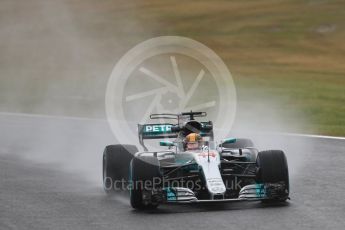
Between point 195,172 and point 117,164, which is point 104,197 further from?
point 195,172

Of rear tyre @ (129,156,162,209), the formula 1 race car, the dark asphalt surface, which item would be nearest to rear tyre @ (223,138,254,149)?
the dark asphalt surface

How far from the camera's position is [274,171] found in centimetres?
1001

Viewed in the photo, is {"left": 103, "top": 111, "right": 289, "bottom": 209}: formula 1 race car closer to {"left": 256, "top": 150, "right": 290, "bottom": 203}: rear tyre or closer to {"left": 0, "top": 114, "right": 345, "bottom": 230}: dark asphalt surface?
{"left": 256, "top": 150, "right": 290, "bottom": 203}: rear tyre

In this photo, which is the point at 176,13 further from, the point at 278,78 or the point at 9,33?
the point at 278,78

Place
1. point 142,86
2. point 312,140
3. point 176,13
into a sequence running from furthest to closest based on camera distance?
point 176,13 < point 142,86 < point 312,140

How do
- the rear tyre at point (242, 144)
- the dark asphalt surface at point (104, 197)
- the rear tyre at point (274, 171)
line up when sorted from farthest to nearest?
the rear tyre at point (242, 144) → the rear tyre at point (274, 171) → the dark asphalt surface at point (104, 197)

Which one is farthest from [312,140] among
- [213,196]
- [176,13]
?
[176,13]

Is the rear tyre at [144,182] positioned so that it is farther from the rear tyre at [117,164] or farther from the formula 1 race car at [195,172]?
the rear tyre at [117,164]

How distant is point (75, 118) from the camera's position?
69.5ft

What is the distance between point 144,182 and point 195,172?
691 millimetres

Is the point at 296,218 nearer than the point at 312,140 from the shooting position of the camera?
Yes

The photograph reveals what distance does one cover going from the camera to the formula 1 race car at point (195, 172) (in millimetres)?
9695

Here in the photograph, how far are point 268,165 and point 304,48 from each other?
69.3ft

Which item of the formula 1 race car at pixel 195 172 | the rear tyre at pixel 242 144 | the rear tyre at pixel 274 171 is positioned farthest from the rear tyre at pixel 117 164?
the rear tyre at pixel 274 171
